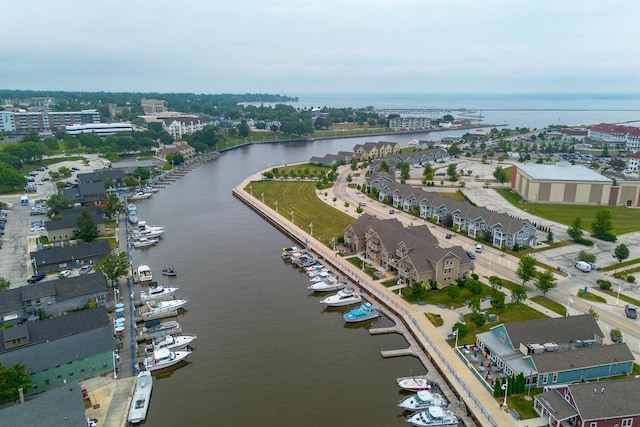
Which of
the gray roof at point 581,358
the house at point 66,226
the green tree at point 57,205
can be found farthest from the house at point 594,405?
the green tree at point 57,205

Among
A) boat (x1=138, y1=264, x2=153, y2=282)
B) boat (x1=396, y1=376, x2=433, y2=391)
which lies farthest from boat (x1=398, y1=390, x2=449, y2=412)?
boat (x1=138, y1=264, x2=153, y2=282)

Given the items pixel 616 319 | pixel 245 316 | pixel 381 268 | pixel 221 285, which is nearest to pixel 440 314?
pixel 381 268

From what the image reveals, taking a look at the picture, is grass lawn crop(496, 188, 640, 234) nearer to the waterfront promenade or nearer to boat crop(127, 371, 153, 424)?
the waterfront promenade

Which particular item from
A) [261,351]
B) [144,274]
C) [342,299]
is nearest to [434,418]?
[261,351]

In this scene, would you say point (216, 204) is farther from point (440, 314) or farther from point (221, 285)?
point (440, 314)

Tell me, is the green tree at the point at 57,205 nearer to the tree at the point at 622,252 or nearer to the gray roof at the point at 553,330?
the gray roof at the point at 553,330

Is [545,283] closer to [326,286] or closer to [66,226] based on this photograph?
[326,286]
